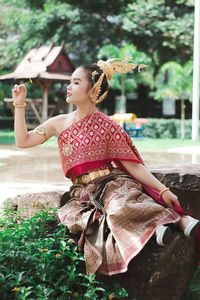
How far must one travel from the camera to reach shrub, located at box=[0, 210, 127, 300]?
7.79 ft

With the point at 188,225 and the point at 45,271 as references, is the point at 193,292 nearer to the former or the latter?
the point at 188,225

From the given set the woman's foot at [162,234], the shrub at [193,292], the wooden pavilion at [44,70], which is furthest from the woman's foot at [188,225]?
the wooden pavilion at [44,70]

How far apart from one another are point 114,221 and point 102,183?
0.93 feet

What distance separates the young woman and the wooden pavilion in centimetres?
1615

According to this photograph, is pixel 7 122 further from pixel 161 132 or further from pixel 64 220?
pixel 64 220

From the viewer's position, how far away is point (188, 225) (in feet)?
8.47

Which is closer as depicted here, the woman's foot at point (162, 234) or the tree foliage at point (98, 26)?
the woman's foot at point (162, 234)

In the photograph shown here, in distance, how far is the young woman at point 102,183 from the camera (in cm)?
253

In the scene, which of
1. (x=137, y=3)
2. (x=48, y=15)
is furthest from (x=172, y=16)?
(x=48, y=15)

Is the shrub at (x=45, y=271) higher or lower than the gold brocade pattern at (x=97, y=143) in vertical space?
lower

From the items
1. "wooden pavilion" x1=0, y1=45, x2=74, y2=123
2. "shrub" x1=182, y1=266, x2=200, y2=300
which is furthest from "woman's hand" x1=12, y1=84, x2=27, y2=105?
"wooden pavilion" x1=0, y1=45, x2=74, y2=123

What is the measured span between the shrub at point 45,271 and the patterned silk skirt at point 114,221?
0.22 ft

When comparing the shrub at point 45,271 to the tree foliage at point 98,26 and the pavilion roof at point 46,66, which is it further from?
the tree foliage at point 98,26

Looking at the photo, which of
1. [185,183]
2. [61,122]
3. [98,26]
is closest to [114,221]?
[61,122]
